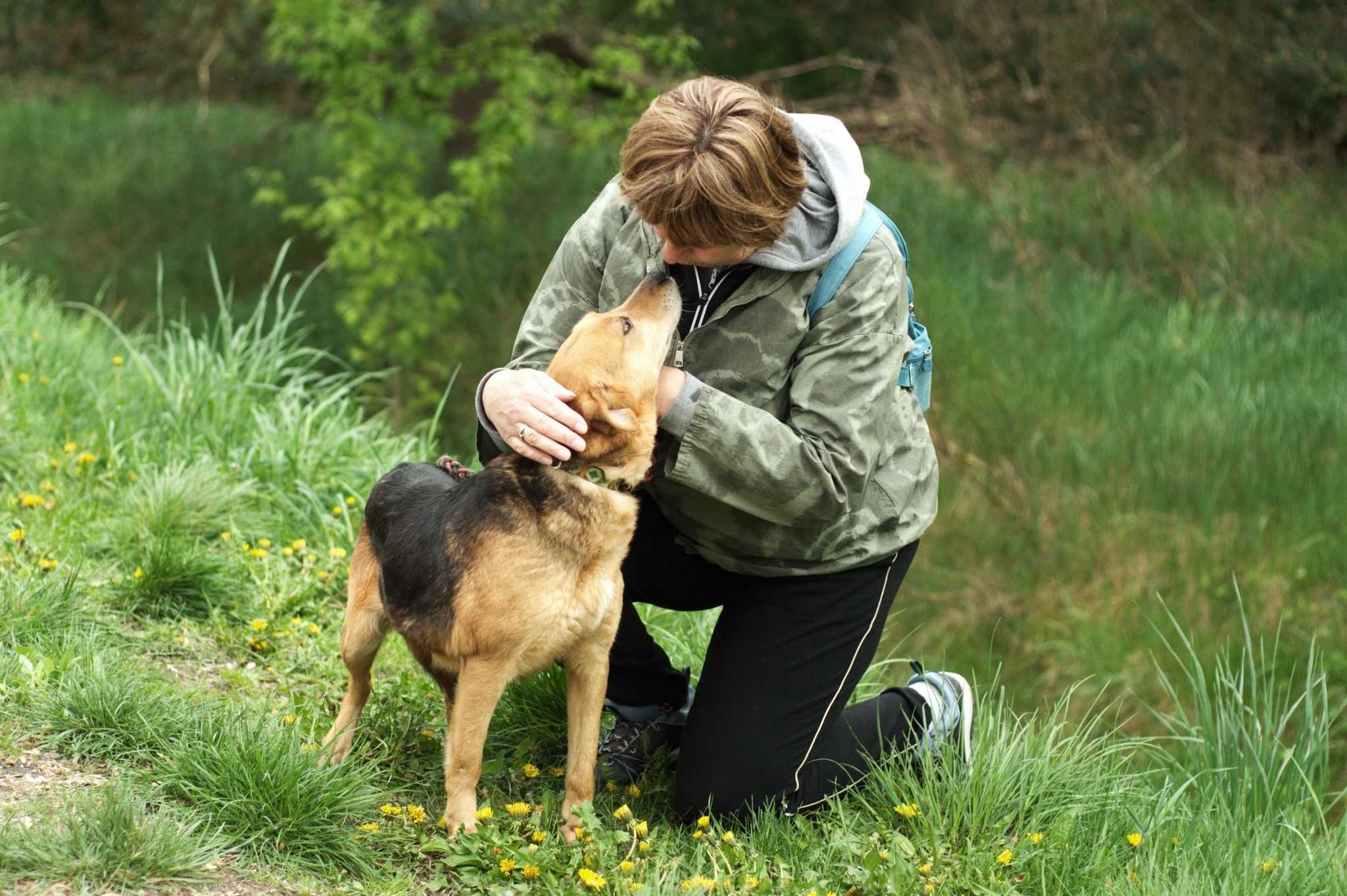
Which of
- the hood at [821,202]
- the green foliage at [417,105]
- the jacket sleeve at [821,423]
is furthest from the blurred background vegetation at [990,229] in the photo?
the hood at [821,202]

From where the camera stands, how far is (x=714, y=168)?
295 cm

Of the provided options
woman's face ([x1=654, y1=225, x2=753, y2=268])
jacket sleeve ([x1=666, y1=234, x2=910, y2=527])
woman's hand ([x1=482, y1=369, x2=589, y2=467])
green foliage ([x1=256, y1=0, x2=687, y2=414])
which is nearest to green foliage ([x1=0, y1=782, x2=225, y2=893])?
woman's hand ([x1=482, y1=369, x2=589, y2=467])

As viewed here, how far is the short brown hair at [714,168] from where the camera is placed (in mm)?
2961

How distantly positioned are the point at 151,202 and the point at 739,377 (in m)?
11.3

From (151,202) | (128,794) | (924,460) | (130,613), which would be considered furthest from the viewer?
(151,202)

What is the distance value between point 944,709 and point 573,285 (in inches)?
65.5

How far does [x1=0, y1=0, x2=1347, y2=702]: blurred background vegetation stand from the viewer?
6.55 metres

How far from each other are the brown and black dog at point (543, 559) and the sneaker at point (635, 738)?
1.35 feet

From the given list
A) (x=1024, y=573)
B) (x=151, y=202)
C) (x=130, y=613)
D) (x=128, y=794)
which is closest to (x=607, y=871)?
(x=128, y=794)

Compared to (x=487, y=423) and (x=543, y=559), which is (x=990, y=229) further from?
(x=543, y=559)

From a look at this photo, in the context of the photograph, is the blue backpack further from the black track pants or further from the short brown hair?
the black track pants

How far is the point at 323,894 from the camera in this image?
2754 millimetres

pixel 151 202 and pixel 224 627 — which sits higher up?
pixel 224 627

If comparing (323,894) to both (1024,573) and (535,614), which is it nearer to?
(535,614)
